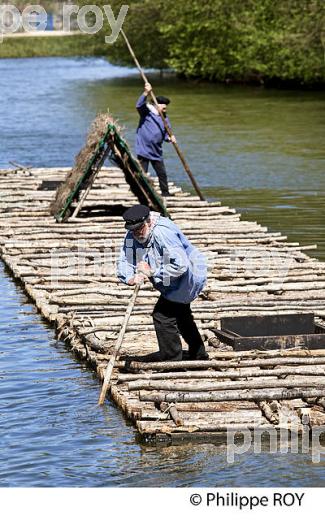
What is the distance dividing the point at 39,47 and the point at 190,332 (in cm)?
8182

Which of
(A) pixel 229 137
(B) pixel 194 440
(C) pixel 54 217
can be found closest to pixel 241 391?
(B) pixel 194 440

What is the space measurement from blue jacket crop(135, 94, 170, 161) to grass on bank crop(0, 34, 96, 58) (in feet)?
209

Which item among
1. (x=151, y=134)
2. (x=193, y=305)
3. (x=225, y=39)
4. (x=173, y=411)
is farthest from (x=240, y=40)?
(x=173, y=411)

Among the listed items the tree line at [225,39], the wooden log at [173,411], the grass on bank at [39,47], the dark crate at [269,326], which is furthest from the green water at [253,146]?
the grass on bank at [39,47]

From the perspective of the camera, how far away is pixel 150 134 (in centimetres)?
2109

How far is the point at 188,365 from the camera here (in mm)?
11312

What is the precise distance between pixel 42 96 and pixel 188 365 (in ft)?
→ 140

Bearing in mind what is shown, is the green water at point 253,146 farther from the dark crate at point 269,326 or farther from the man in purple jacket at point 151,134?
the dark crate at point 269,326

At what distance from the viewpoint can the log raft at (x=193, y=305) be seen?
10.4 m

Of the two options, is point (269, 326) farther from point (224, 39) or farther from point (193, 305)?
point (224, 39)

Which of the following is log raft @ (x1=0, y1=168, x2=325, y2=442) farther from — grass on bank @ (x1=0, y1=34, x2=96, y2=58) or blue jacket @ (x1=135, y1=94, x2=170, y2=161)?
A: grass on bank @ (x1=0, y1=34, x2=96, y2=58)

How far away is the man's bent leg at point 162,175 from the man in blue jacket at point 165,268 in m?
10.0

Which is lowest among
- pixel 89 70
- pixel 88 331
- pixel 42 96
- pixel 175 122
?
pixel 89 70

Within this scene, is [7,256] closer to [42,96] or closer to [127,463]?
[127,463]
